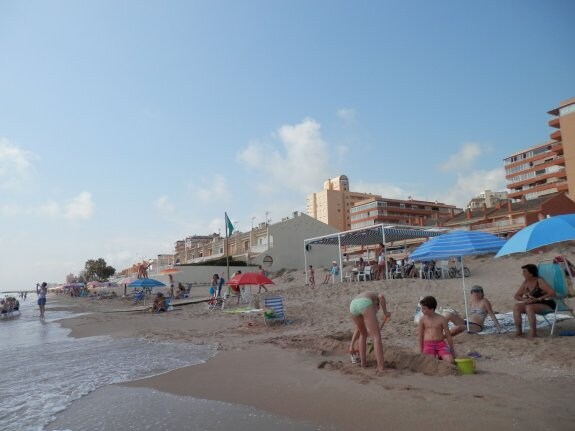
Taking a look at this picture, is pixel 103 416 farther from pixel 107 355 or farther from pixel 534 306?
pixel 534 306

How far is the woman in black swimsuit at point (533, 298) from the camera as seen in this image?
20.6 feet

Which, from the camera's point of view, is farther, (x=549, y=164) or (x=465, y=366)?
(x=549, y=164)

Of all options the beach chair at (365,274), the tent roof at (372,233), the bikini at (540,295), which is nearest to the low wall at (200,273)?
the tent roof at (372,233)

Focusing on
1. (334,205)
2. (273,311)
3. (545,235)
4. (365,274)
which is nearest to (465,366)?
(545,235)

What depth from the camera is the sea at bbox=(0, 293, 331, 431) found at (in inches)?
150

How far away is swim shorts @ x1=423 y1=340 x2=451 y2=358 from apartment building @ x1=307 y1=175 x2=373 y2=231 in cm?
9549

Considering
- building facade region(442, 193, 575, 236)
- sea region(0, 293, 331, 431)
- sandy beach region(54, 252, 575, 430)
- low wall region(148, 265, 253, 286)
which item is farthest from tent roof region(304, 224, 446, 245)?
low wall region(148, 265, 253, 286)

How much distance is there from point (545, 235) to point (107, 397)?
6.08 metres

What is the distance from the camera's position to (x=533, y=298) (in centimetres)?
638

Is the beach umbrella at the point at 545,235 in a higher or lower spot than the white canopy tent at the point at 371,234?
lower

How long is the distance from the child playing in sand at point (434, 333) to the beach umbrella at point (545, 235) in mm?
1594

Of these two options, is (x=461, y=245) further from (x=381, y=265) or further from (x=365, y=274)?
(x=365, y=274)

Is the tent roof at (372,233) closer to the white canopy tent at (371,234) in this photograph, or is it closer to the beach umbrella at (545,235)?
the white canopy tent at (371,234)

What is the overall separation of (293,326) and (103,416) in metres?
6.35
